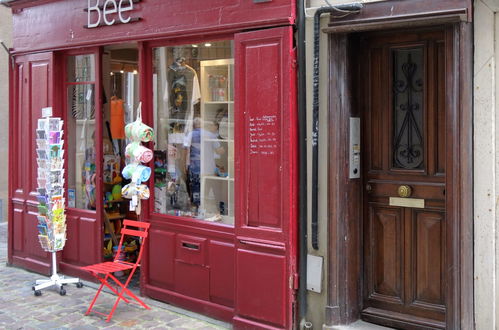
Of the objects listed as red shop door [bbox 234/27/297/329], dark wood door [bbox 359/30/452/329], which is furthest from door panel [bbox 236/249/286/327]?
dark wood door [bbox 359/30/452/329]

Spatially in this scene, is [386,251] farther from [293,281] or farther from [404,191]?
[293,281]

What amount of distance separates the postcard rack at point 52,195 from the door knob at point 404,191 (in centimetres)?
414

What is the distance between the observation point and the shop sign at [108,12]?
6.99 meters

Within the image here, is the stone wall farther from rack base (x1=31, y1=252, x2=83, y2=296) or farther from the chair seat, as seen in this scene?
rack base (x1=31, y1=252, x2=83, y2=296)

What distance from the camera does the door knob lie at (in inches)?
203

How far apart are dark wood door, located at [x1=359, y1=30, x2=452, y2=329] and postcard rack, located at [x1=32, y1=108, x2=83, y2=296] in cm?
379

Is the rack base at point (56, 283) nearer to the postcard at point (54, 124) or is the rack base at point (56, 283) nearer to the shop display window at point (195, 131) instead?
the shop display window at point (195, 131)

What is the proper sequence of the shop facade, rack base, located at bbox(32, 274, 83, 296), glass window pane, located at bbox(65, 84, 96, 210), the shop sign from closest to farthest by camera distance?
1. the shop facade
2. the shop sign
3. rack base, located at bbox(32, 274, 83, 296)
4. glass window pane, located at bbox(65, 84, 96, 210)

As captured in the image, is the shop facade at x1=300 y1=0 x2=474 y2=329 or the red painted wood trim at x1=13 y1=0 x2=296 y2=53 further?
the red painted wood trim at x1=13 y1=0 x2=296 y2=53

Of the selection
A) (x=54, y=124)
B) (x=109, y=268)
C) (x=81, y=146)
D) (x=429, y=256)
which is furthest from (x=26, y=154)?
(x=429, y=256)

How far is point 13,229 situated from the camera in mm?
8742

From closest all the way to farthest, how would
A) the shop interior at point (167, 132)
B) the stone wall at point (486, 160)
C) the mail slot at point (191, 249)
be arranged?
the stone wall at point (486, 160)
the mail slot at point (191, 249)
the shop interior at point (167, 132)

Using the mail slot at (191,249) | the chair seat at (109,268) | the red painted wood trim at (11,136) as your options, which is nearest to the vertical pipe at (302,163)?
the mail slot at (191,249)

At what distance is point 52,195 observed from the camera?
728cm
